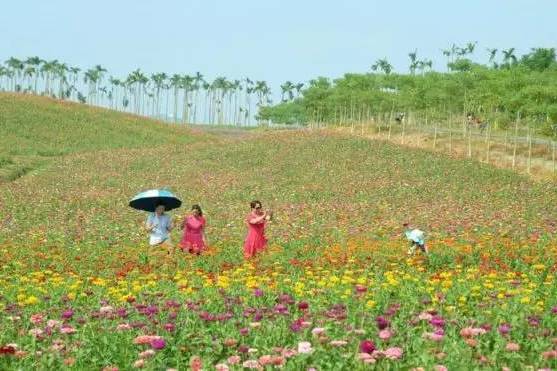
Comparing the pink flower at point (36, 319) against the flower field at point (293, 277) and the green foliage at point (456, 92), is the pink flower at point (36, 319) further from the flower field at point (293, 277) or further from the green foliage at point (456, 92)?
the green foliage at point (456, 92)

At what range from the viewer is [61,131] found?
64938 mm

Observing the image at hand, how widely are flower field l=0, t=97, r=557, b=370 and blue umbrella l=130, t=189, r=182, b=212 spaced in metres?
0.91

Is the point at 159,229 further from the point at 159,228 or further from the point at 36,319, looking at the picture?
the point at 36,319

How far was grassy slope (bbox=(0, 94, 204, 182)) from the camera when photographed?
54.4 metres

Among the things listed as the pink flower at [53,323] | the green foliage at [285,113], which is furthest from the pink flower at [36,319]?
the green foliage at [285,113]

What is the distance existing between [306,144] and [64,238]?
30.7m

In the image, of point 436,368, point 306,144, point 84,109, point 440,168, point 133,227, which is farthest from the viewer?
point 84,109

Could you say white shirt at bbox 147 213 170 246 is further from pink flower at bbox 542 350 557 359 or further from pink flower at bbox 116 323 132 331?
pink flower at bbox 542 350 557 359

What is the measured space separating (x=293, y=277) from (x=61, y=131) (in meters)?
56.2

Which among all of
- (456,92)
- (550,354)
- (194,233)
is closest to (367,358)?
(550,354)

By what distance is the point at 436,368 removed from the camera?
5.28 metres

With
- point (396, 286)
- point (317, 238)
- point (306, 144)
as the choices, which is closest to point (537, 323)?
point (396, 286)

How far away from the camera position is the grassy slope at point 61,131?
54438mm

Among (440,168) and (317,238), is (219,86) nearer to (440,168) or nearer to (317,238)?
(440,168)
